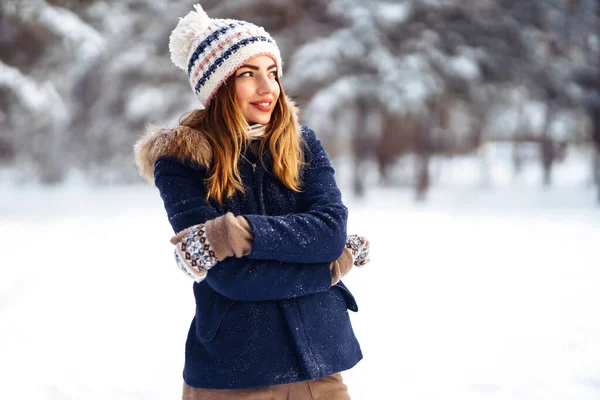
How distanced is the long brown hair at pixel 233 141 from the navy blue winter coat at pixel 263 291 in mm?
46

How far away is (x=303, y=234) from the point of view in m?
1.83

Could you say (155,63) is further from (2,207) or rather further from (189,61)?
(189,61)

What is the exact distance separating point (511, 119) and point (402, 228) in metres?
8.64

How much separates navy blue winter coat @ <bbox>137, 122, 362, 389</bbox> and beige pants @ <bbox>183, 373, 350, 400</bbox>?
5 cm

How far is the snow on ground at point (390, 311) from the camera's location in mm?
3922

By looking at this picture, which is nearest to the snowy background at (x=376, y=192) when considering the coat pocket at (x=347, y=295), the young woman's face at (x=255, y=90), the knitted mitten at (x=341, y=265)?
the coat pocket at (x=347, y=295)

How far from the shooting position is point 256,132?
2.05 m

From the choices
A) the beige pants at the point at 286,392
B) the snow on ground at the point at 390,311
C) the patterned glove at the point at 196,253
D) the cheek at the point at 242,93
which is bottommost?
the snow on ground at the point at 390,311

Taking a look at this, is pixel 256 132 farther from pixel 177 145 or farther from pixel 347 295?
pixel 347 295

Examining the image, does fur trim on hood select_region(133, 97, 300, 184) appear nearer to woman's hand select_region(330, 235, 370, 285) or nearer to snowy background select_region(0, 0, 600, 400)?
woman's hand select_region(330, 235, 370, 285)

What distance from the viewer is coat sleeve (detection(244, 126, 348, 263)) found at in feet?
5.83

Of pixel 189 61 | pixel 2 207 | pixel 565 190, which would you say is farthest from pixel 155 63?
pixel 189 61

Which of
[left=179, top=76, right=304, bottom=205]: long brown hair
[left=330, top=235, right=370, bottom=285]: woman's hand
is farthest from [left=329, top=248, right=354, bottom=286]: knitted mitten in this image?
[left=179, top=76, right=304, bottom=205]: long brown hair

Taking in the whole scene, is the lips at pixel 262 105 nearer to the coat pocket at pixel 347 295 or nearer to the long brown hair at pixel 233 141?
the long brown hair at pixel 233 141
